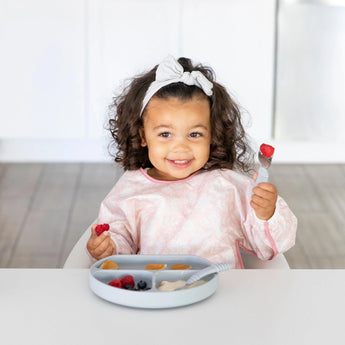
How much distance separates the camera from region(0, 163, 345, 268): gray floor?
273 centimetres

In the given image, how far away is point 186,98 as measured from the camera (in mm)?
1534

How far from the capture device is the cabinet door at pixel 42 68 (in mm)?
3660

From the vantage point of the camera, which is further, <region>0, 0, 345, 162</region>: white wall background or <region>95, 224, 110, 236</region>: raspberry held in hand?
<region>0, 0, 345, 162</region>: white wall background

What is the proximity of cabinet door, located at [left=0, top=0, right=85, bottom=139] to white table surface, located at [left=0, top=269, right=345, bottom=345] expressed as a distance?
2640 millimetres

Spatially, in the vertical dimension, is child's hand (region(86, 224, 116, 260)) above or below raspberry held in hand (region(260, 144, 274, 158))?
below

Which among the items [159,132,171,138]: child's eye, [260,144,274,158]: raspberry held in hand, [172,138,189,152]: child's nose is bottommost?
[172,138,189,152]: child's nose

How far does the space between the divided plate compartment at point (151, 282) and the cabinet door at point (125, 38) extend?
2495 millimetres

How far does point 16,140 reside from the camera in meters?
3.95

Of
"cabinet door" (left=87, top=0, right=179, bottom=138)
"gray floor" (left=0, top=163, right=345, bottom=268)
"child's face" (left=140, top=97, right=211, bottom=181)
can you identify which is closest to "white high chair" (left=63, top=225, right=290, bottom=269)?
"child's face" (left=140, top=97, right=211, bottom=181)

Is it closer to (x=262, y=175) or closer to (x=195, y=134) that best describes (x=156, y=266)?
(x=262, y=175)

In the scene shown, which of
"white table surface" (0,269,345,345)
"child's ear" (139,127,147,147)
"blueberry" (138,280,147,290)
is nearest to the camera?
"white table surface" (0,269,345,345)

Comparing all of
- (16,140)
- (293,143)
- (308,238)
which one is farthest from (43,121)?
(308,238)

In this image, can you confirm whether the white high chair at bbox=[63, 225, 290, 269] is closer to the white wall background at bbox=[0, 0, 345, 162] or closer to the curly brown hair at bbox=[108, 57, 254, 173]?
the curly brown hair at bbox=[108, 57, 254, 173]

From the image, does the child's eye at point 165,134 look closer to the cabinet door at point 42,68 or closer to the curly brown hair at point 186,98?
the curly brown hair at point 186,98
